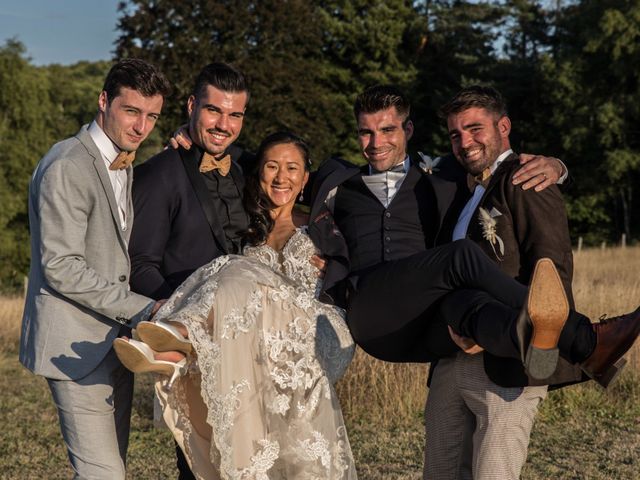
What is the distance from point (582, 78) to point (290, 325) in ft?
104

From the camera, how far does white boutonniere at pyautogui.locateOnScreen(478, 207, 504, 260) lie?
14.1ft

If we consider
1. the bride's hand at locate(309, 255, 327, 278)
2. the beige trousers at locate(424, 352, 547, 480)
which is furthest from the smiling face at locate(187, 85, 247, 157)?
the beige trousers at locate(424, 352, 547, 480)

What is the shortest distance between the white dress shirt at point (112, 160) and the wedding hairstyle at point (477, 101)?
180cm

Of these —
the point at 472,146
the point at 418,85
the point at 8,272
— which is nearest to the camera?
the point at 472,146

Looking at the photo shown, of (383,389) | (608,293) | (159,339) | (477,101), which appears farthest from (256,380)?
(608,293)

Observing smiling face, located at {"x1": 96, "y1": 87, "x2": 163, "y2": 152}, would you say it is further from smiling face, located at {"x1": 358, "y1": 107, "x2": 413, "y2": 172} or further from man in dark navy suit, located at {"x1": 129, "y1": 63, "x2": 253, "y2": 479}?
smiling face, located at {"x1": 358, "y1": 107, "x2": 413, "y2": 172}

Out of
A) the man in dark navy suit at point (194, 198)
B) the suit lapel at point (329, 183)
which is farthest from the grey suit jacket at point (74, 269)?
the suit lapel at point (329, 183)

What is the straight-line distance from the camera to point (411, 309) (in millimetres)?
4324

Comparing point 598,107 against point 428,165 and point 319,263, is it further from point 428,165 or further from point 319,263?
point 319,263

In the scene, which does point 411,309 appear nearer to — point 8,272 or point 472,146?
point 472,146

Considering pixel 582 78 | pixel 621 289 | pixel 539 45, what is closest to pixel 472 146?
pixel 621 289

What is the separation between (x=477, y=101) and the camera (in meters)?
4.69

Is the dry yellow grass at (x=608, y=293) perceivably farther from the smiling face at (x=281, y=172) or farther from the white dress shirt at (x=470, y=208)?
the smiling face at (x=281, y=172)

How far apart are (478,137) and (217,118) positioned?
1.51 meters
